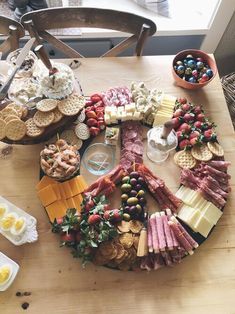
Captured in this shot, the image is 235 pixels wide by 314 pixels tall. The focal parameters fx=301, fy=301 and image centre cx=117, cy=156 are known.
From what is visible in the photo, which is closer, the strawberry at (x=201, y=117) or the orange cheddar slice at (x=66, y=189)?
the orange cheddar slice at (x=66, y=189)

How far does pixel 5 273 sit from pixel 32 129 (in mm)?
542

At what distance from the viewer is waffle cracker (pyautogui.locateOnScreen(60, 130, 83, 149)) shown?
127 centimetres

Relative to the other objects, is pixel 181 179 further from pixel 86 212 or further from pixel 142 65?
pixel 142 65

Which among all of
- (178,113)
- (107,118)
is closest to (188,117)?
(178,113)

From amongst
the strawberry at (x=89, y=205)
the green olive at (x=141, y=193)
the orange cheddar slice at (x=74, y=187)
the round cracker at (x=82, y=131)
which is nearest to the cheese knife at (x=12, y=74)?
the round cracker at (x=82, y=131)

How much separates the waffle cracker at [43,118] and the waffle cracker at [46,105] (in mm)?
22

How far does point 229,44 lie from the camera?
200cm

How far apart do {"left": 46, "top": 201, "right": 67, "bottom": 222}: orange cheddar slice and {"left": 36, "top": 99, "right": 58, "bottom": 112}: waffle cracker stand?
37cm

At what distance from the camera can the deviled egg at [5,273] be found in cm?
102

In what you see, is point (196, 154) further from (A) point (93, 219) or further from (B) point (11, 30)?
(B) point (11, 30)

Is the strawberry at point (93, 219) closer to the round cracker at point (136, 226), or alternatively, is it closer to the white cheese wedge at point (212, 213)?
the round cracker at point (136, 226)

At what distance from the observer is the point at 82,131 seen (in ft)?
4.19

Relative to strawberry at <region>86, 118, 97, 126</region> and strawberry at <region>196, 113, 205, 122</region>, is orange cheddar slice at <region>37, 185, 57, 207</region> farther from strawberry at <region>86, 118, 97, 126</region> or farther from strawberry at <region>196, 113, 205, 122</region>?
strawberry at <region>196, 113, 205, 122</region>

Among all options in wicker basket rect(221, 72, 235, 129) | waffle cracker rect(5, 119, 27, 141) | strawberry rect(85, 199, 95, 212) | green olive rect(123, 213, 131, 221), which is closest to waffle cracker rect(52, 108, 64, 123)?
waffle cracker rect(5, 119, 27, 141)
